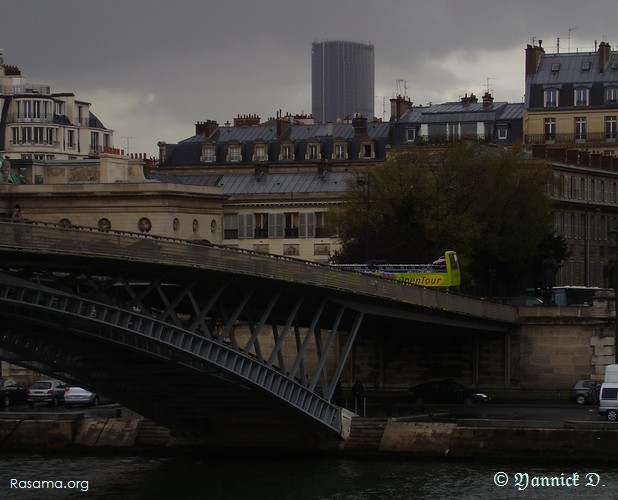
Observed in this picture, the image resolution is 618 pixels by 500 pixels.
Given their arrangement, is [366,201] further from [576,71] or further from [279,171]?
[576,71]

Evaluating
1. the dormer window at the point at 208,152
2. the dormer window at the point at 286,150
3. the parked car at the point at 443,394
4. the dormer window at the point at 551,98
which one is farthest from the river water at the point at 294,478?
the dormer window at the point at 208,152

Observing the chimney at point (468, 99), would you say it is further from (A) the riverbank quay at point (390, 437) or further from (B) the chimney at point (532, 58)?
(A) the riverbank quay at point (390, 437)

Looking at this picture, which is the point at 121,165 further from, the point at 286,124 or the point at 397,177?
the point at 286,124

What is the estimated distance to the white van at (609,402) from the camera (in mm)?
70312

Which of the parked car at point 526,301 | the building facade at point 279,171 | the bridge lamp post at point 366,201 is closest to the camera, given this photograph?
the parked car at point 526,301

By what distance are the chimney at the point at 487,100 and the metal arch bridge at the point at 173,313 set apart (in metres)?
66.9

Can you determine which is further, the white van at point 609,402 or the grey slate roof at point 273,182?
the grey slate roof at point 273,182

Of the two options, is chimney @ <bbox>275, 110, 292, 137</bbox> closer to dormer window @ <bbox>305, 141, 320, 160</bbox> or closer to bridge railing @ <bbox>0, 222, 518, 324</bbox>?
dormer window @ <bbox>305, 141, 320, 160</bbox>

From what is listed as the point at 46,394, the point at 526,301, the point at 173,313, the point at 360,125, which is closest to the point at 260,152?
the point at 360,125

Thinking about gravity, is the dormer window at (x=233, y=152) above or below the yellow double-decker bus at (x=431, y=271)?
above

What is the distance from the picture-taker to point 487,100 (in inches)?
5659

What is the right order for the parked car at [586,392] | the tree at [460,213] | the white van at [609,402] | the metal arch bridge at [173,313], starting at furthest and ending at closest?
1. the tree at [460,213]
2. the parked car at [586,392]
3. the white van at [609,402]
4. the metal arch bridge at [173,313]

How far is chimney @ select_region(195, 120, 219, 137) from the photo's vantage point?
15088cm

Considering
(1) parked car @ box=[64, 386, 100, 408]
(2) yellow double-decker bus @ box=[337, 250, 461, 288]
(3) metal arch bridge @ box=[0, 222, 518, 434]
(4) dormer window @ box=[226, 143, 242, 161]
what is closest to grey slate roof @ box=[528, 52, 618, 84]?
(4) dormer window @ box=[226, 143, 242, 161]
